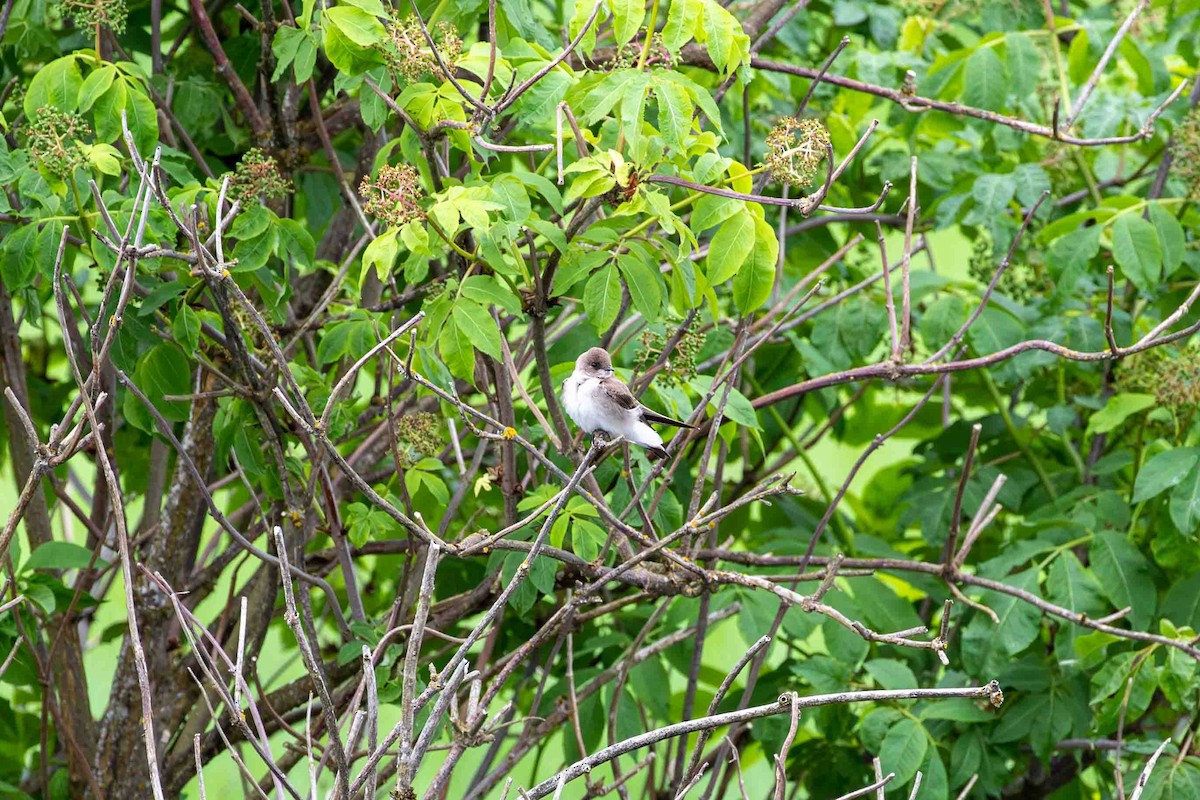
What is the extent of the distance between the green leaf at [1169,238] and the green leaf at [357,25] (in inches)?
109

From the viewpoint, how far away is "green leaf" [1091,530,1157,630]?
418 cm

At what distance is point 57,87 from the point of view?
3488mm

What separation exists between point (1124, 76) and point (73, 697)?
5329 millimetres

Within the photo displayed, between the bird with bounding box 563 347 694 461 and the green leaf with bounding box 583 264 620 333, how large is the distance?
31 centimetres

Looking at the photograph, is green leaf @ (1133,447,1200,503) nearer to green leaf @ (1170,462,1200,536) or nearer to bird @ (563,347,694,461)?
green leaf @ (1170,462,1200,536)

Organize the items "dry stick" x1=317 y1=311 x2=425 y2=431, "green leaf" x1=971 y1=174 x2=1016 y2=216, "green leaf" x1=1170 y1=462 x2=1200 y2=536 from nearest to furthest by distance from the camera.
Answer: "dry stick" x1=317 y1=311 x2=425 y2=431, "green leaf" x1=1170 y1=462 x2=1200 y2=536, "green leaf" x1=971 y1=174 x2=1016 y2=216

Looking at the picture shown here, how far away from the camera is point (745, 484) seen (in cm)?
503

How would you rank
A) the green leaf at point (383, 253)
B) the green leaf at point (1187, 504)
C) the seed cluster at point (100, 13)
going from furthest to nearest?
1. the green leaf at point (1187, 504)
2. the seed cluster at point (100, 13)
3. the green leaf at point (383, 253)

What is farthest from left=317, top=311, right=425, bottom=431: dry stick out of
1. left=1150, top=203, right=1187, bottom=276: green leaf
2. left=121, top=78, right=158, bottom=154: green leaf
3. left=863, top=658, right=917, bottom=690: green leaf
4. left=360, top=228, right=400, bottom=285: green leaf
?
left=1150, top=203, right=1187, bottom=276: green leaf

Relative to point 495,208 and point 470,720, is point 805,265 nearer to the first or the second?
point 495,208

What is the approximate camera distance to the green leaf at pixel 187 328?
323 cm

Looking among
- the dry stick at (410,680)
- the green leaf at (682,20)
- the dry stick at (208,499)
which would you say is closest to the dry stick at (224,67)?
the dry stick at (208,499)

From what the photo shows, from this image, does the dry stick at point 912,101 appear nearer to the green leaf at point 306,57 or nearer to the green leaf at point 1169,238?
the green leaf at point 1169,238

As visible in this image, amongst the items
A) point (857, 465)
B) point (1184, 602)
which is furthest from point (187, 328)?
point (1184, 602)
